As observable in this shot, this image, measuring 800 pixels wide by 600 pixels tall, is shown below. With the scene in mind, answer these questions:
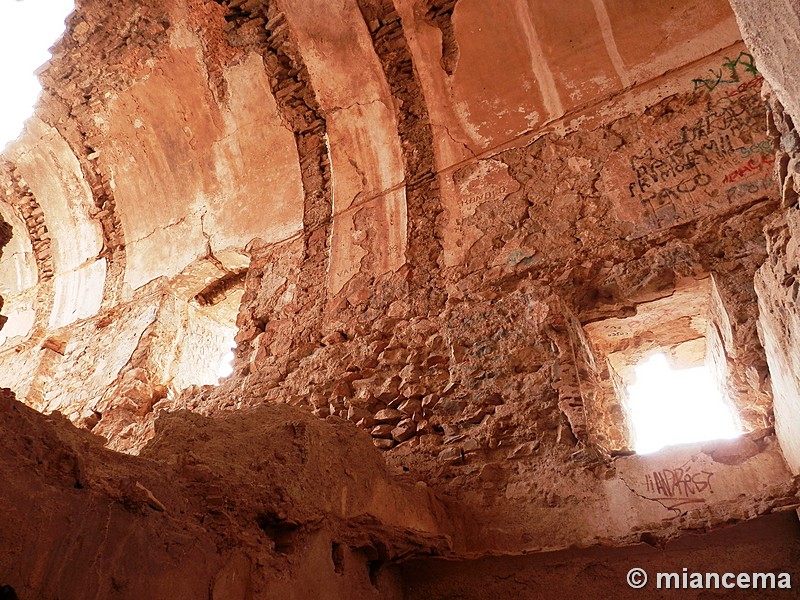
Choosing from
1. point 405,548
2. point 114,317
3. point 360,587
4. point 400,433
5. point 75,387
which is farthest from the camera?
point 114,317

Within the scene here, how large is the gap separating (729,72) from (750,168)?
0.71m

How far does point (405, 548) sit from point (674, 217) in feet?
7.46

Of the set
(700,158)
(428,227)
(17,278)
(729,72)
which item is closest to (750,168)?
(700,158)

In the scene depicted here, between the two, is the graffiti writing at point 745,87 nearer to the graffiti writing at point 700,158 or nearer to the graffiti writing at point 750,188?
the graffiti writing at point 700,158

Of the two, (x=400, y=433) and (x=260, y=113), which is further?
(x=260, y=113)

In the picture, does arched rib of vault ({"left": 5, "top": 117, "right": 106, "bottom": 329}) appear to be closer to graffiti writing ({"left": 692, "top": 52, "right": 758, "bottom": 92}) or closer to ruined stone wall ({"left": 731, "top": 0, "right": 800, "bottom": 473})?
graffiti writing ({"left": 692, "top": 52, "right": 758, "bottom": 92})

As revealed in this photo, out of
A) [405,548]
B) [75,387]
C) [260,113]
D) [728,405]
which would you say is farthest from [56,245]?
[728,405]

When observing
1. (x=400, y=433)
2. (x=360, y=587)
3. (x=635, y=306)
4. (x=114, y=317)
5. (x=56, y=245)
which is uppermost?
(x=56, y=245)

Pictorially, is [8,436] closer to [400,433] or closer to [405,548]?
[405,548]

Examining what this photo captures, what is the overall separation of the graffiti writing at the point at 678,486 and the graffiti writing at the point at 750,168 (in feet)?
5.37

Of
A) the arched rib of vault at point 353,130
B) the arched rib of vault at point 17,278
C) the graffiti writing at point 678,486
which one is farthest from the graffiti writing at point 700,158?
the arched rib of vault at point 17,278

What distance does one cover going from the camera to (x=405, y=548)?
2.48 metres

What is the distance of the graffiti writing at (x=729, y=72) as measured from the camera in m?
3.62

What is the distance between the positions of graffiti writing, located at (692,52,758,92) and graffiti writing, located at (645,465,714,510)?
91.1 inches
